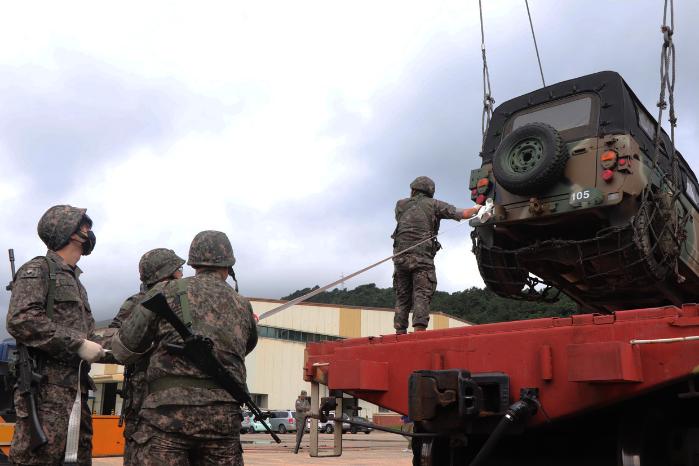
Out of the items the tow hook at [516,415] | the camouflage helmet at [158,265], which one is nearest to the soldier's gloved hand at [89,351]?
the camouflage helmet at [158,265]

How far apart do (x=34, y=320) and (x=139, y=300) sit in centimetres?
107

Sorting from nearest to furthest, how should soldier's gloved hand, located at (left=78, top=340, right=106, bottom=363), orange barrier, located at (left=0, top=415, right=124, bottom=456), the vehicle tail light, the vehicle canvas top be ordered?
soldier's gloved hand, located at (left=78, top=340, right=106, bottom=363), the vehicle tail light, the vehicle canvas top, orange barrier, located at (left=0, top=415, right=124, bottom=456)

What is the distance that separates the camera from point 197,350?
3.57 meters

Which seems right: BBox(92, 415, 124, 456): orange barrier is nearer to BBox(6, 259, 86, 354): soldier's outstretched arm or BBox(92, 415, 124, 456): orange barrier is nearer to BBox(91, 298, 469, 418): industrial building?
BBox(6, 259, 86, 354): soldier's outstretched arm

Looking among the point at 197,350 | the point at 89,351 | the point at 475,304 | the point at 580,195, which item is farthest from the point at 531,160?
the point at 475,304

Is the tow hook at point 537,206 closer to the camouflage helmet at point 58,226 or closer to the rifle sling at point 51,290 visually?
the camouflage helmet at point 58,226

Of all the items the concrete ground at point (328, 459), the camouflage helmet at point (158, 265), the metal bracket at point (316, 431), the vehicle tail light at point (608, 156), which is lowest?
the concrete ground at point (328, 459)

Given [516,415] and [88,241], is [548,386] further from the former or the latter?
[88,241]

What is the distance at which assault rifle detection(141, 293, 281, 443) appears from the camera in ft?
11.5

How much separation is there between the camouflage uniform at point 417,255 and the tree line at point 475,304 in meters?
0.61

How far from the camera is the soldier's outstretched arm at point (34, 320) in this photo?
4109mm

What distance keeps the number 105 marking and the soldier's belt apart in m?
2.74

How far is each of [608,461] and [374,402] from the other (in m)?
1.13

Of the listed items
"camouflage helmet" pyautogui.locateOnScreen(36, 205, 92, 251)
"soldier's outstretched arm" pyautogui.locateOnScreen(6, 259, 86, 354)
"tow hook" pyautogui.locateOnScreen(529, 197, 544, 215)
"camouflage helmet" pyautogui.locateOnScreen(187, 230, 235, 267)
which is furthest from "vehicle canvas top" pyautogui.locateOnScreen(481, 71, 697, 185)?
"soldier's outstretched arm" pyautogui.locateOnScreen(6, 259, 86, 354)
